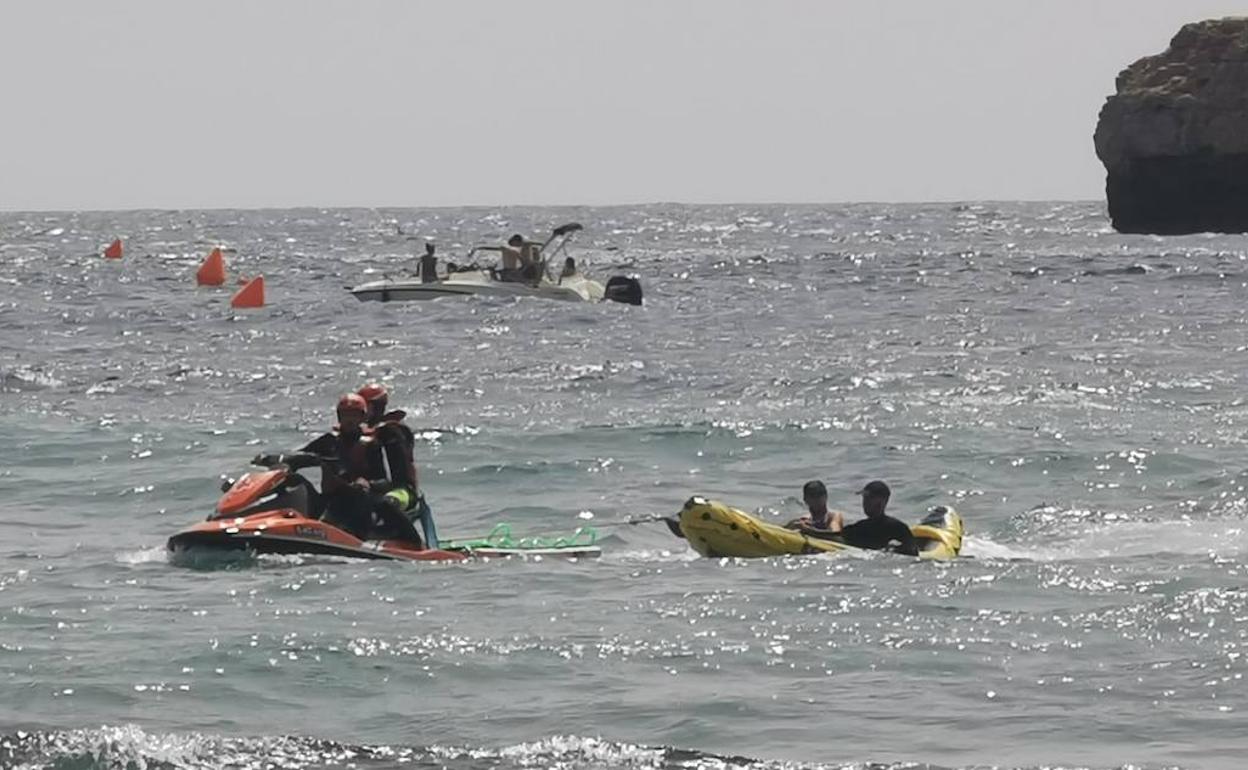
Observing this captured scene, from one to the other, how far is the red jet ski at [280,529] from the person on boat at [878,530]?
2871 mm

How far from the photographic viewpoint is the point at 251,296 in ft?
166

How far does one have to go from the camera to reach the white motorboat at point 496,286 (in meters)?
45.7

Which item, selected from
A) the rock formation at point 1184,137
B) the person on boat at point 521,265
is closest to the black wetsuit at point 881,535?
the person on boat at point 521,265

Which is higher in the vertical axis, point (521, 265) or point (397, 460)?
point (397, 460)

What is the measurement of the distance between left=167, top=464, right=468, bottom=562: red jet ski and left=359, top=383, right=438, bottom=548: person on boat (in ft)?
0.77

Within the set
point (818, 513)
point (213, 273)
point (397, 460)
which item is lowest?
point (213, 273)

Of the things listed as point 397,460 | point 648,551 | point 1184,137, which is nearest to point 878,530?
point 648,551

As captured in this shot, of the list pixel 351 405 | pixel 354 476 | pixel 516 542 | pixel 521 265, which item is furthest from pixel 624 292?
pixel 351 405

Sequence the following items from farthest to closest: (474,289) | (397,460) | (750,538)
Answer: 1. (474,289)
2. (750,538)
3. (397,460)

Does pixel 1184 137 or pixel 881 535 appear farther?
pixel 1184 137

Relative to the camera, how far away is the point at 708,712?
40.6ft

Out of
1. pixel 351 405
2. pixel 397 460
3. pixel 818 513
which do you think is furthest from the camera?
pixel 818 513

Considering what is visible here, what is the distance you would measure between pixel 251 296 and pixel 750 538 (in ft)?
111

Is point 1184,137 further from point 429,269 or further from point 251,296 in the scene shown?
point 251,296
